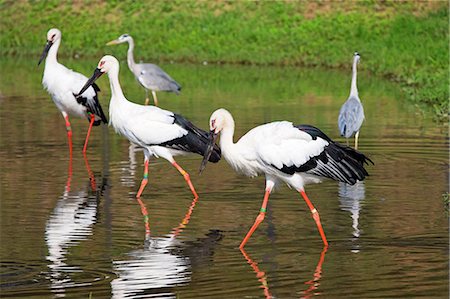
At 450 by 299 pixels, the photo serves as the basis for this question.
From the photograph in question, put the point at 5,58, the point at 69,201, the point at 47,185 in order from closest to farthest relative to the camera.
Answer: the point at 69,201, the point at 47,185, the point at 5,58

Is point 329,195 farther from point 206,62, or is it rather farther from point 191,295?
point 206,62

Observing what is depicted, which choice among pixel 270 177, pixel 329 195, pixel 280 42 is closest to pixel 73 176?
pixel 329 195

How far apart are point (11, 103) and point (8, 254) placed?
1267 centimetres

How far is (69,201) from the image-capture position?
40.8ft

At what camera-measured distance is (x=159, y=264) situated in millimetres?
9461

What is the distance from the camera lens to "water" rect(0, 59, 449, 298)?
8789 mm

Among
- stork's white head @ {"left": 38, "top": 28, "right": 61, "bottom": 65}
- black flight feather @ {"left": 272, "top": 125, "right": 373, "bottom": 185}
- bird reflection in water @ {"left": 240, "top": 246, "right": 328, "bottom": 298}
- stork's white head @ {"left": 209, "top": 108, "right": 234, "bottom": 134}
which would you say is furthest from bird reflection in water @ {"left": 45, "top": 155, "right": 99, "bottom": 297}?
stork's white head @ {"left": 38, "top": 28, "right": 61, "bottom": 65}

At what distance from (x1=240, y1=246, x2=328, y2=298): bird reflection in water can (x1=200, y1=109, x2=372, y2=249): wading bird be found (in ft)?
1.51

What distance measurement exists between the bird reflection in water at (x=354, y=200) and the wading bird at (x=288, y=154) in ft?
2.10

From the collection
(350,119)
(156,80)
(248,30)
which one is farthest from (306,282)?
(248,30)

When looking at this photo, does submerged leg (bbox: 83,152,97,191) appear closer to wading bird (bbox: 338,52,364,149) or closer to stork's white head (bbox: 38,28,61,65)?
Answer: stork's white head (bbox: 38,28,61,65)

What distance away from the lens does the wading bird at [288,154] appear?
33.2 ft

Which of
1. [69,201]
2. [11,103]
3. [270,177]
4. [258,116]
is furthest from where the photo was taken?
[11,103]

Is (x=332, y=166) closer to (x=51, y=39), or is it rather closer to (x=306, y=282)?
(x=306, y=282)
